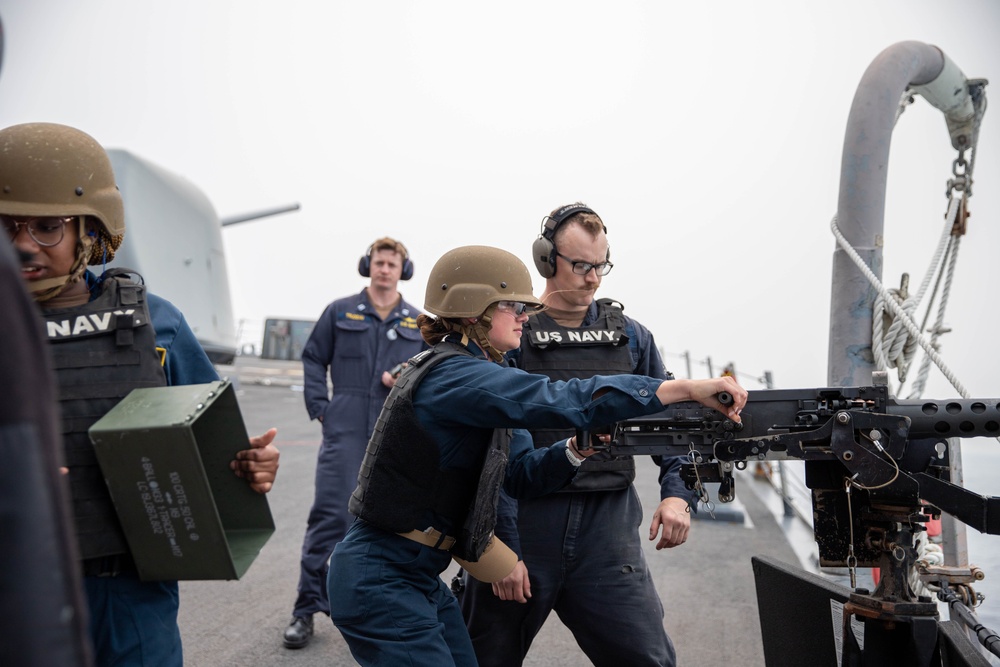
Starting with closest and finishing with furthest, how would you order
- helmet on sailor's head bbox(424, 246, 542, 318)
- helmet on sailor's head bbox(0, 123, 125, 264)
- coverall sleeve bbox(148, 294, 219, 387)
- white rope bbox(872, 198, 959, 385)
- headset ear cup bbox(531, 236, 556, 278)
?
helmet on sailor's head bbox(0, 123, 125, 264) → coverall sleeve bbox(148, 294, 219, 387) → helmet on sailor's head bbox(424, 246, 542, 318) → headset ear cup bbox(531, 236, 556, 278) → white rope bbox(872, 198, 959, 385)

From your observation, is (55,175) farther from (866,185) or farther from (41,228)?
(866,185)

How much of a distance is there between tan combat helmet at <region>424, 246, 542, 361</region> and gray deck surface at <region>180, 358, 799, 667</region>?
2506 mm

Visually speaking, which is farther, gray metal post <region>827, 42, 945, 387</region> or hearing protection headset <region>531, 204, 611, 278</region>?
gray metal post <region>827, 42, 945, 387</region>

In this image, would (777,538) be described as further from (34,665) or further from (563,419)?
(34,665)

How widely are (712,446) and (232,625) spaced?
12.5 feet

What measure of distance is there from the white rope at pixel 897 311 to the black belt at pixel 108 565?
3527 mm

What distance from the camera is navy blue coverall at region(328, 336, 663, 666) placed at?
2.55 meters

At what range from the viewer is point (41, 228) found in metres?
2.27

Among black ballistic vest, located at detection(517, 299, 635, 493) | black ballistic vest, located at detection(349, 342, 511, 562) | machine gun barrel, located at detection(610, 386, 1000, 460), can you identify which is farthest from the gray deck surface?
machine gun barrel, located at detection(610, 386, 1000, 460)

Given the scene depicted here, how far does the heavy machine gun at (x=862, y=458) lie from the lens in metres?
2.46

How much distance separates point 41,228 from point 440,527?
1.48 meters

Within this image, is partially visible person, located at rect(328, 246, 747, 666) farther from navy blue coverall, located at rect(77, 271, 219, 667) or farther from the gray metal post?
the gray metal post

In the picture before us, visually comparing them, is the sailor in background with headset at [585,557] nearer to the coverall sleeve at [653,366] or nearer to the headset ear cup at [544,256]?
the coverall sleeve at [653,366]

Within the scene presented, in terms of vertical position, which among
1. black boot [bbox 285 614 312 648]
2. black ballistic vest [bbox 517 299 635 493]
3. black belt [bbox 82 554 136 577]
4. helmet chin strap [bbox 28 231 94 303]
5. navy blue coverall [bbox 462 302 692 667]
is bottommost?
black boot [bbox 285 614 312 648]
